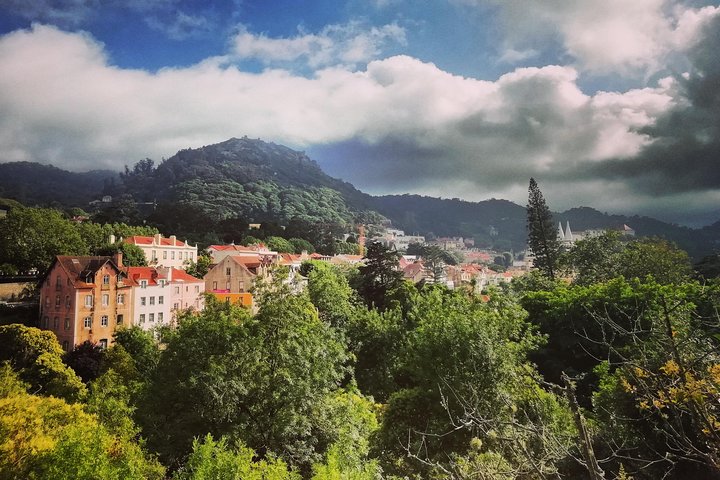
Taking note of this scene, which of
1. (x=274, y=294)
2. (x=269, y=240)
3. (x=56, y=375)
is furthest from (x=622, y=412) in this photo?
(x=269, y=240)

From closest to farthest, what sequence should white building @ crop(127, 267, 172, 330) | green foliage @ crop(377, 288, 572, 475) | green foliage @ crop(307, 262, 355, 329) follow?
green foliage @ crop(377, 288, 572, 475)
green foliage @ crop(307, 262, 355, 329)
white building @ crop(127, 267, 172, 330)

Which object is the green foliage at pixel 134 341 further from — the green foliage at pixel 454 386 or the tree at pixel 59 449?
the green foliage at pixel 454 386

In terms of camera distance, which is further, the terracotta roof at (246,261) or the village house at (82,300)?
the terracotta roof at (246,261)

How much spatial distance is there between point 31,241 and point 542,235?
5904cm

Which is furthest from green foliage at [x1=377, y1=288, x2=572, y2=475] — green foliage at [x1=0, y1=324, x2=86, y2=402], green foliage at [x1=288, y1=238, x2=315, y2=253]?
green foliage at [x1=288, y1=238, x2=315, y2=253]

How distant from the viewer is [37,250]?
43625 mm

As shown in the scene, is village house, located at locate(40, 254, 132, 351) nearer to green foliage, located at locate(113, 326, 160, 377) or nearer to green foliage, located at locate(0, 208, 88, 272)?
green foliage, located at locate(113, 326, 160, 377)

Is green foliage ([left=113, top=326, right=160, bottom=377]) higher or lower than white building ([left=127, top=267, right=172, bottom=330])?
lower

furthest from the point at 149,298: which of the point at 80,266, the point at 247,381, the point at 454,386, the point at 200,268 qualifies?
the point at 454,386

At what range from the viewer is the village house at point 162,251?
55153 mm

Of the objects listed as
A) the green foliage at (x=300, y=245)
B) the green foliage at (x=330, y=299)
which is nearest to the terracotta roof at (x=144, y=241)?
the green foliage at (x=330, y=299)

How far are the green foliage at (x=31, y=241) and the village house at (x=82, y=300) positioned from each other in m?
12.3

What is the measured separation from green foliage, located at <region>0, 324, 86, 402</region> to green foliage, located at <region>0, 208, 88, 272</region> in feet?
54.9

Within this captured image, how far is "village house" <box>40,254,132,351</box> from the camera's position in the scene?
3095cm
